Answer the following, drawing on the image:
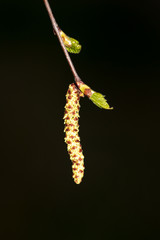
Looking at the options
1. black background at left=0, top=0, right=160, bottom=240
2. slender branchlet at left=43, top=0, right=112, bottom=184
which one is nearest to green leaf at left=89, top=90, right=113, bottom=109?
slender branchlet at left=43, top=0, right=112, bottom=184

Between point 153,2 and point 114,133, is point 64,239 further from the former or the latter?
point 153,2

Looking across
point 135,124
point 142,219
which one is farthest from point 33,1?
point 142,219

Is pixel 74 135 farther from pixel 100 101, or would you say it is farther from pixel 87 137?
pixel 87 137

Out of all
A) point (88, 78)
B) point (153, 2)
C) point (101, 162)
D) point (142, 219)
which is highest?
point (153, 2)

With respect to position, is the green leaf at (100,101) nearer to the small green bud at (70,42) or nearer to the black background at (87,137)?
the small green bud at (70,42)

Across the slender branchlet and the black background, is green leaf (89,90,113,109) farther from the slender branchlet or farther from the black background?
the black background

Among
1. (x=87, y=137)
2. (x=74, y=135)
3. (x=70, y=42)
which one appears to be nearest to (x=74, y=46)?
(x=70, y=42)
